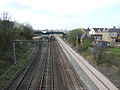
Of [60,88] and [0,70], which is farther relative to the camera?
[0,70]

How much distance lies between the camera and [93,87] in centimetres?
1364

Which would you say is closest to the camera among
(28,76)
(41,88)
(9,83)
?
(41,88)

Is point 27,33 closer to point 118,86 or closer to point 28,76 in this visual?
point 28,76

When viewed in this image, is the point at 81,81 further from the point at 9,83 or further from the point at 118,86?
the point at 9,83

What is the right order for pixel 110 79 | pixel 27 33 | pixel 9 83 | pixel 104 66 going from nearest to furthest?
pixel 9 83 → pixel 110 79 → pixel 104 66 → pixel 27 33

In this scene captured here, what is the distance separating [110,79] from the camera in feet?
51.2

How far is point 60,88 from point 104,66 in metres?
9.40

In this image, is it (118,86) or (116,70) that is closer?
(118,86)

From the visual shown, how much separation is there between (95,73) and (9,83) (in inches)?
411

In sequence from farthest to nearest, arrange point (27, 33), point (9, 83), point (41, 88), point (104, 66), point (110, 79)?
point (27, 33), point (104, 66), point (110, 79), point (9, 83), point (41, 88)

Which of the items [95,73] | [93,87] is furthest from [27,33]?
[93,87]

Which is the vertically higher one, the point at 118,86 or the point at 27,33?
the point at 27,33

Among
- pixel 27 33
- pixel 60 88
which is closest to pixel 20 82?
pixel 60 88

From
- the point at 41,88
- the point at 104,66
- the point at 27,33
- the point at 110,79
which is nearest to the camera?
the point at 41,88
